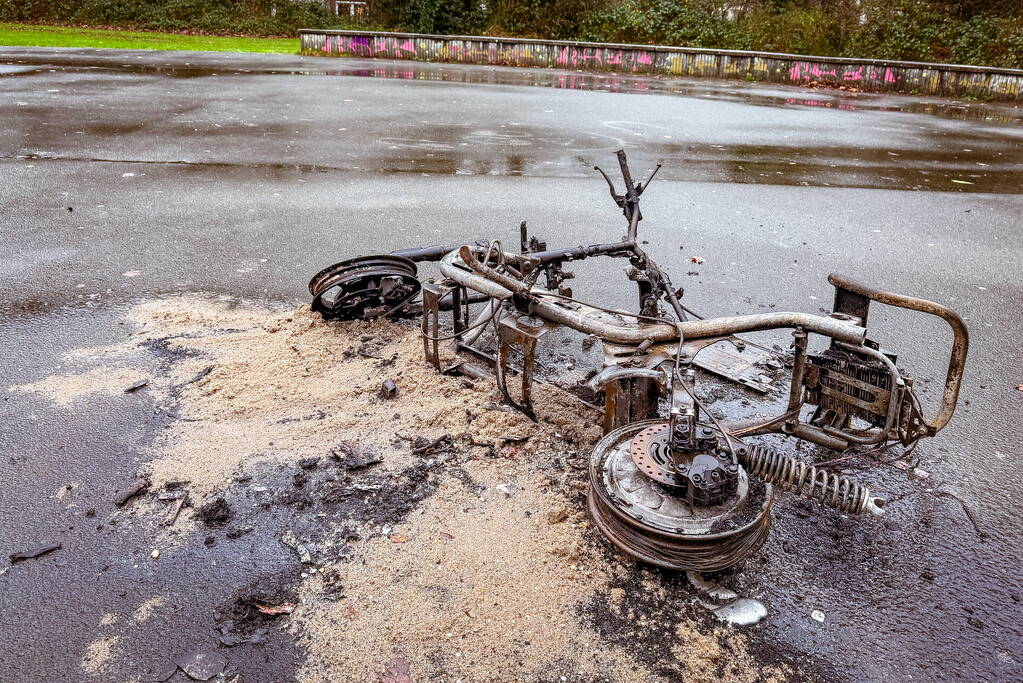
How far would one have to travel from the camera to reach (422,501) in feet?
12.1

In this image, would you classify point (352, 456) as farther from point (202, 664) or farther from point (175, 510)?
point (202, 664)

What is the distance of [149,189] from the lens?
9.00 metres

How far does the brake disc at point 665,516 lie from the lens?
10.0 feet

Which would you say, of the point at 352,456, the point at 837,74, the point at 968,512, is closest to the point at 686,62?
the point at 837,74

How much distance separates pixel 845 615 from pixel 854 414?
90 cm

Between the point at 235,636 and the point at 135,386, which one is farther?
the point at 135,386

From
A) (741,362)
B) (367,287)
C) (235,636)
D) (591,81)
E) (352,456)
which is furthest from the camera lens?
(591,81)

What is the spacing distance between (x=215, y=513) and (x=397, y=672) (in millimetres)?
1362

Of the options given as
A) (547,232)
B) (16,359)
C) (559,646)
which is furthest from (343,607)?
(547,232)

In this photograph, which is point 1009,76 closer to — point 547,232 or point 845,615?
point 547,232

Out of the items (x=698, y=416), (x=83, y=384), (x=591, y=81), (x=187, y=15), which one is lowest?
(x=83, y=384)

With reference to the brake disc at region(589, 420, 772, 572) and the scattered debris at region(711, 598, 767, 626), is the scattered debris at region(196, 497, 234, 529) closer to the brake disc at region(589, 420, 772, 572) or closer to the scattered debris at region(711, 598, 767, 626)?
the brake disc at region(589, 420, 772, 572)

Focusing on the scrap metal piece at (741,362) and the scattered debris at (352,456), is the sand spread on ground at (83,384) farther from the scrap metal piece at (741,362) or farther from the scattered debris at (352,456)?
the scrap metal piece at (741,362)

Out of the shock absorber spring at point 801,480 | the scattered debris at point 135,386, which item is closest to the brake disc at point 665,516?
the shock absorber spring at point 801,480
